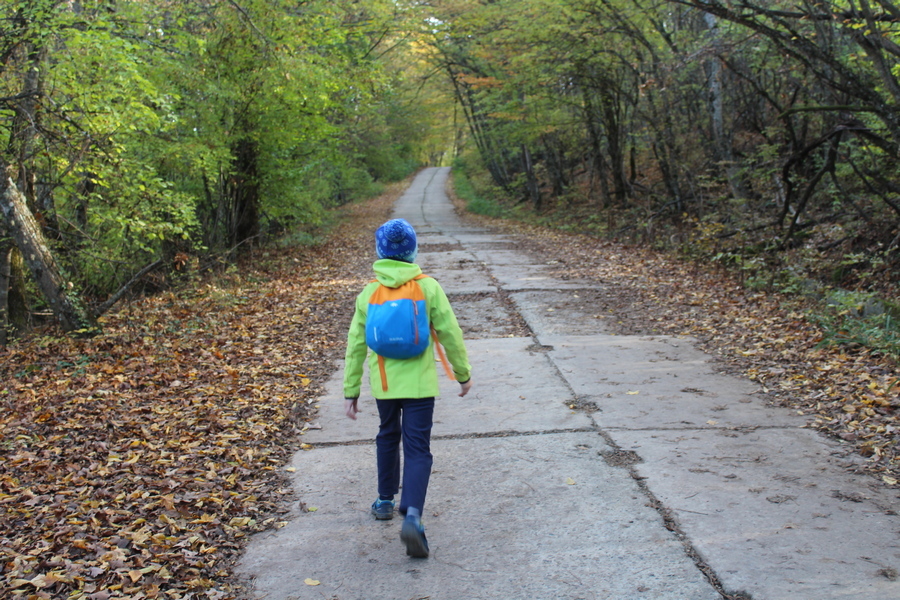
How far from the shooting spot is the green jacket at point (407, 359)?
3.86 m

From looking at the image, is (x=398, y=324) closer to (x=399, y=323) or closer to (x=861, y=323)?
(x=399, y=323)

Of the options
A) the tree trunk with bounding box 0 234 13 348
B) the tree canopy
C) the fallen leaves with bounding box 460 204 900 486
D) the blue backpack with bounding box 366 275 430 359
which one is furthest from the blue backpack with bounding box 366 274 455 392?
the tree trunk with bounding box 0 234 13 348

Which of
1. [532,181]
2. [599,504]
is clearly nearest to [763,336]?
[599,504]

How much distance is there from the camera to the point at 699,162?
54.2ft

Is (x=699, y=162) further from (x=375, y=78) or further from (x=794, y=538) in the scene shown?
(x=794, y=538)

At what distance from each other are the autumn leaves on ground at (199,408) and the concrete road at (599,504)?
0.34m

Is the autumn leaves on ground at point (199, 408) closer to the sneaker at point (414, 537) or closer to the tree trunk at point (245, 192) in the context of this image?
the sneaker at point (414, 537)

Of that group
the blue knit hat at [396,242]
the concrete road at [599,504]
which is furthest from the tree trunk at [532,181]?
the blue knit hat at [396,242]

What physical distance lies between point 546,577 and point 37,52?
30.7ft

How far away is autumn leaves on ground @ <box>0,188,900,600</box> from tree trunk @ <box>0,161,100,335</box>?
345 mm

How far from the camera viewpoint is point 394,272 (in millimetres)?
3898

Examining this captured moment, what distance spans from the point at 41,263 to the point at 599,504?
25.9 ft

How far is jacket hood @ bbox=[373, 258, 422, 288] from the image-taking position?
3887 millimetres

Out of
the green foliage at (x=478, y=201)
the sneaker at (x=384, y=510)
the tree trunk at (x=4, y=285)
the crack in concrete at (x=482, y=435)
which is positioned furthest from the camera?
the green foliage at (x=478, y=201)
